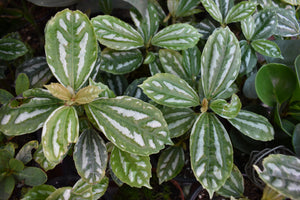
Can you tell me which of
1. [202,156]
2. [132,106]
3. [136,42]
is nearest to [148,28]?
[136,42]

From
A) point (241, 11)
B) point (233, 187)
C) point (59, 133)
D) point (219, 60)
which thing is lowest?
point (233, 187)

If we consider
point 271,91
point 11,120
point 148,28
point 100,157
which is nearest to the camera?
point 11,120

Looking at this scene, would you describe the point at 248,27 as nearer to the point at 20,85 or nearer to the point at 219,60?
the point at 219,60

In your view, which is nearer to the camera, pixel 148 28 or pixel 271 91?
pixel 271 91

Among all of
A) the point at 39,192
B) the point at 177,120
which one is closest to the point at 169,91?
the point at 177,120

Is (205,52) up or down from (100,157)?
up

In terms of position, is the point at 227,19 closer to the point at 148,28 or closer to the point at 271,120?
the point at 148,28
